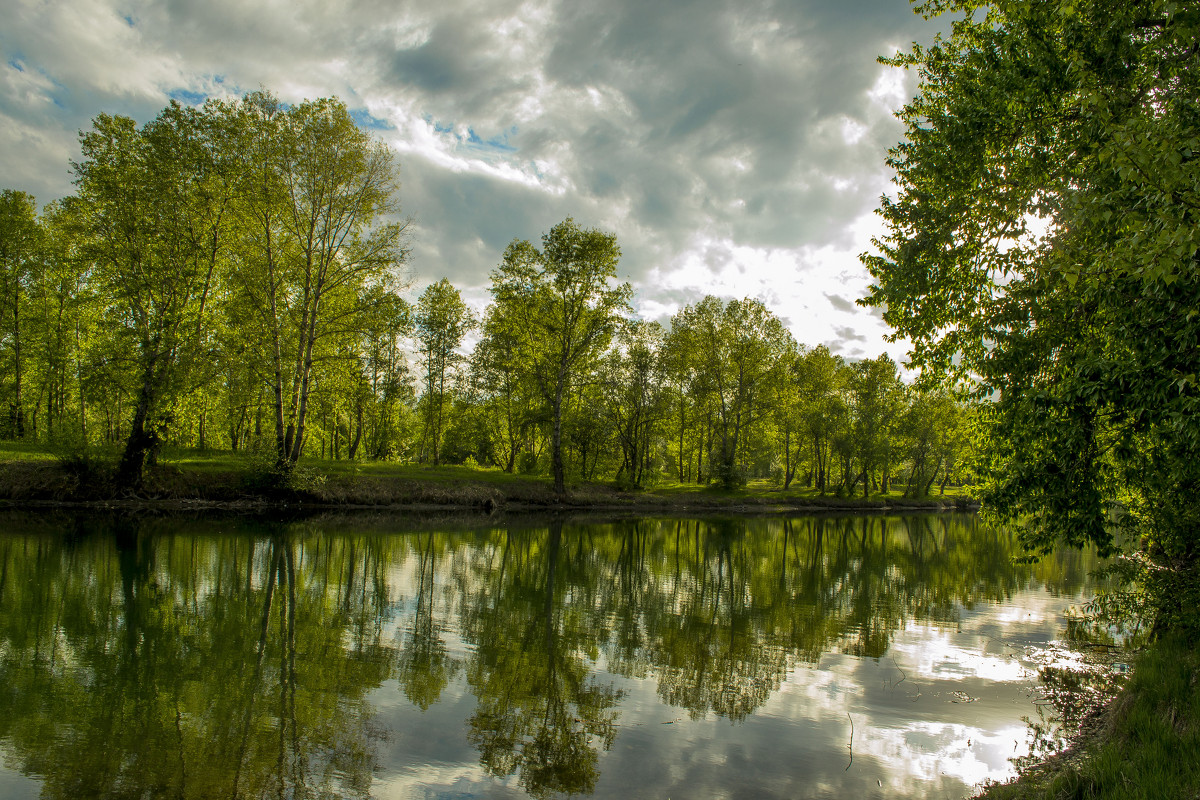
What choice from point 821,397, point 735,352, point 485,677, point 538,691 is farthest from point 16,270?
point 821,397

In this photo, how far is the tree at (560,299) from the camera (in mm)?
40938

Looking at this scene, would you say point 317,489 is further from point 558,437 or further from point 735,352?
point 735,352

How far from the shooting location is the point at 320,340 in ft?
116

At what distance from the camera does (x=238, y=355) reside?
30516 millimetres

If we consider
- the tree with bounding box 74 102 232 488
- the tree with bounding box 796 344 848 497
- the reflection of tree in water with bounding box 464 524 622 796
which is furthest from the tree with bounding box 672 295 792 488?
the reflection of tree in water with bounding box 464 524 622 796

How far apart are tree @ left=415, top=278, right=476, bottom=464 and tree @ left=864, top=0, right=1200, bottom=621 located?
4439cm

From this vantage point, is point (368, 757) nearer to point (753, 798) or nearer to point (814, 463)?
point (753, 798)

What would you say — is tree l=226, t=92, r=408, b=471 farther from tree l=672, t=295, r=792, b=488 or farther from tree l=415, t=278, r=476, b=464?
tree l=672, t=295, r=792, b=488

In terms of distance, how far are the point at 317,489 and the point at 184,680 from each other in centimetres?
2609

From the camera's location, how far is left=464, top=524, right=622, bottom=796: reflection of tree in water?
6.40 meters

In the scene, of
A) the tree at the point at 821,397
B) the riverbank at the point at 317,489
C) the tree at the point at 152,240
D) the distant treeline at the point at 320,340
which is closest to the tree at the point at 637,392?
the distant treeline at the point at 320,340

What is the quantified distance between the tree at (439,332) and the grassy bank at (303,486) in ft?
40.0

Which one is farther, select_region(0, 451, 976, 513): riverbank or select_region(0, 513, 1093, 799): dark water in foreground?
select_region(0, 451, 976, 513): riverbank

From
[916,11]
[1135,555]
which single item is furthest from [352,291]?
[1135,555]
